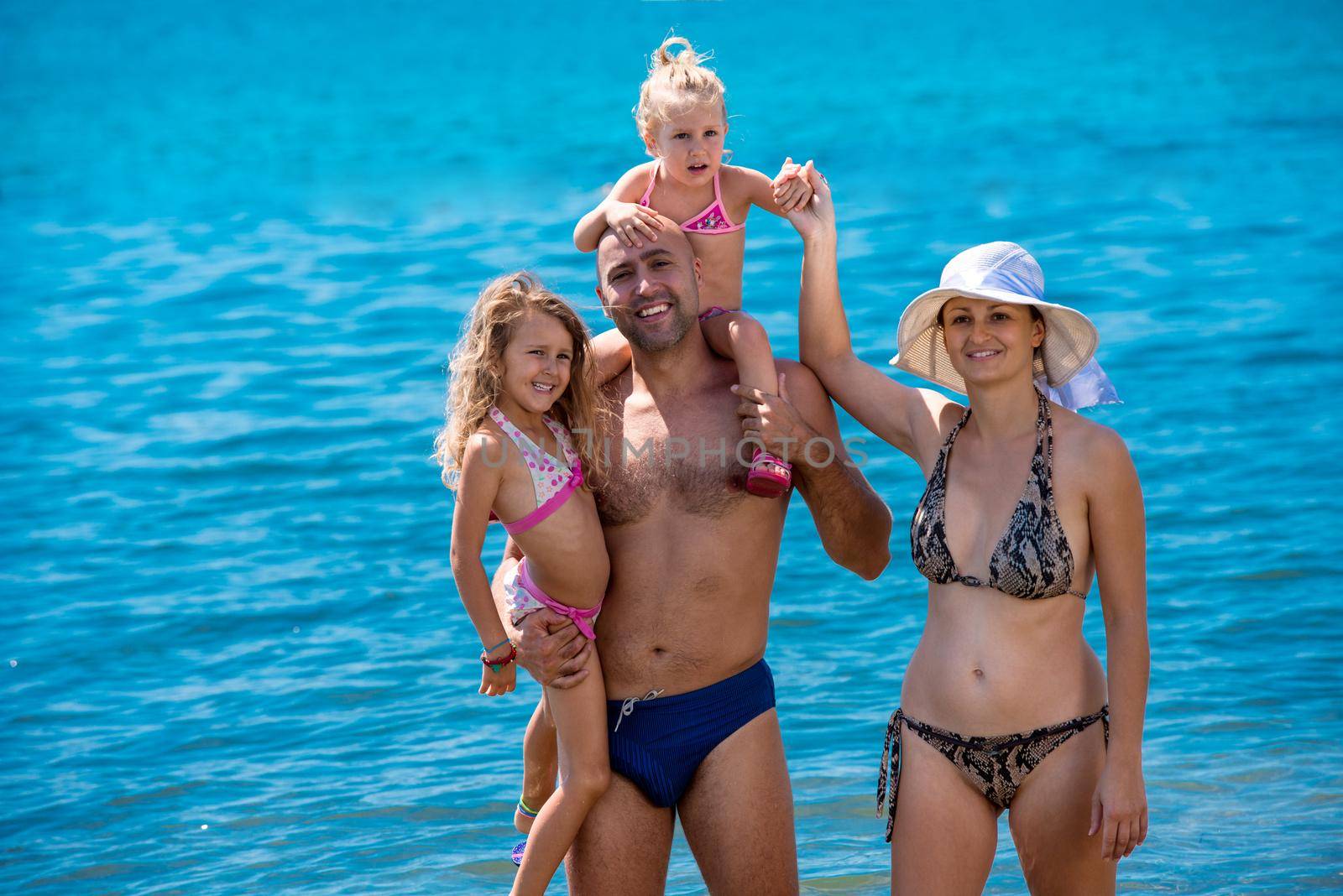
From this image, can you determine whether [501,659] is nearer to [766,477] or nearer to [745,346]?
[766,477]

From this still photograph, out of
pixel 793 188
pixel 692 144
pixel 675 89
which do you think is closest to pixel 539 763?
pixel 793 188

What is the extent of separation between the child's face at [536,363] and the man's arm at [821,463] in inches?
18.1

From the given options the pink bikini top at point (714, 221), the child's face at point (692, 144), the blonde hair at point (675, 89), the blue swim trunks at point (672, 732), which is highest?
the blonde hair at point (675, 89)

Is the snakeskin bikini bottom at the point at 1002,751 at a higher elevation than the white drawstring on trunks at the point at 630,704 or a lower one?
lower

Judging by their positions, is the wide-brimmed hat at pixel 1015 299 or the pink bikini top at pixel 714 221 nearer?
the wide-brimmed hat at pixel 1015 299

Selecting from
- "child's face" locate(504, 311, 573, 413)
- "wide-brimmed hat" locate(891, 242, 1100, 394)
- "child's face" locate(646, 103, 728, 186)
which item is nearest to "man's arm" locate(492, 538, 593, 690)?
"child's face" locate(504, 311, 573, 413)

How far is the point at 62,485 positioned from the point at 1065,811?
9006 mm

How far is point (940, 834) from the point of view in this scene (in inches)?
138

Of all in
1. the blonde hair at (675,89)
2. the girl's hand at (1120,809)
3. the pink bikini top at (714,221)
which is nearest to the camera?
the girl's hand at (1120,809)

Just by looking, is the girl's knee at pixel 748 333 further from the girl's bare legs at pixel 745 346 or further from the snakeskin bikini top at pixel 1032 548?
the snakeskin bikini top at pixel 1032 548

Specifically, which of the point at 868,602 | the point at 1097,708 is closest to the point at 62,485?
the point at 868,602

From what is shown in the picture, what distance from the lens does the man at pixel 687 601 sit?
3922mm

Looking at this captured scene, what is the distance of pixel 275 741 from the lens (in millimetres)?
7363

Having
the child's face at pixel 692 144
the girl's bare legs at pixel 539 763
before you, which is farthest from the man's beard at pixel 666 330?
the girl's bare legs at pixel 539 763
